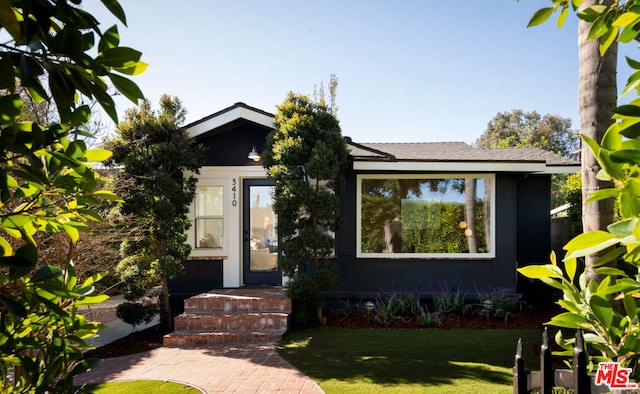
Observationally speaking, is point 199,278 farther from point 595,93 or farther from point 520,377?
point 520,377

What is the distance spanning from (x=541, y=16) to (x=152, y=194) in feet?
25.6

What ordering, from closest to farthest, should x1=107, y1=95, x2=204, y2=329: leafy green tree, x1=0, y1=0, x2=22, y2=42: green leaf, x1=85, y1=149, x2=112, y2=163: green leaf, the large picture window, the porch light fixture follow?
1. x1=0, y1=0, x2=22, y2=42: green leaf
2. x1=85, y1=149, x2=112, y2=163: green leaf
3. x1=107, y1=95, x2=204, y2=329: leafy green tree
4. the porch light fixture
5. the large picture window

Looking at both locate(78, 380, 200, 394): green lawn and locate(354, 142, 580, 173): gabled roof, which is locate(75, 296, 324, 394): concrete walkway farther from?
locate(354, 142, 580, 173): gabled roof

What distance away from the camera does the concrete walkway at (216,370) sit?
520 cm

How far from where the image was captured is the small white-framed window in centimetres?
989

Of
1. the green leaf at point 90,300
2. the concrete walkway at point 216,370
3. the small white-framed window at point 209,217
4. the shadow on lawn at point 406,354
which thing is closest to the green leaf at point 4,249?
the green leaf at point 90,300

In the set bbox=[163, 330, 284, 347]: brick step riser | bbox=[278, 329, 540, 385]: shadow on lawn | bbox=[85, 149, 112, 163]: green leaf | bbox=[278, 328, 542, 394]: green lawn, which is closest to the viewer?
bbox=[85, 149, 112, 163]: green leaf

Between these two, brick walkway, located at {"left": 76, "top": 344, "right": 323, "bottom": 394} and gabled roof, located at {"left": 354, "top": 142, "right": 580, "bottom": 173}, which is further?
gabled roof, located at {"left": 354, "top": 142, "right": 580, "bottom": 173}

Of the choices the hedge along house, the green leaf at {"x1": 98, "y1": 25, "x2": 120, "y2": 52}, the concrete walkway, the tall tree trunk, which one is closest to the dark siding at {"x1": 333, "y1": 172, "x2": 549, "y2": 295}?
the hedge along house

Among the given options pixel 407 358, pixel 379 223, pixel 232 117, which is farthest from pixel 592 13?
pixel 379 223

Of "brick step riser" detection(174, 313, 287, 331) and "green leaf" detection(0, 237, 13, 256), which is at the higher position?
"green leaf" detection(0, 237, 13, 256)

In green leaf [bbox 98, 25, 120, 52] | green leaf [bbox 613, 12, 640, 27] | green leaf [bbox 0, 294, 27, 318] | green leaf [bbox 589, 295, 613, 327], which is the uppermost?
green leaf [bbox 98, 25, 120, 52]

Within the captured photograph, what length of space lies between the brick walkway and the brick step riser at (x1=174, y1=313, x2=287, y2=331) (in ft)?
2.12

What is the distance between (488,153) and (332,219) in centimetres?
539
